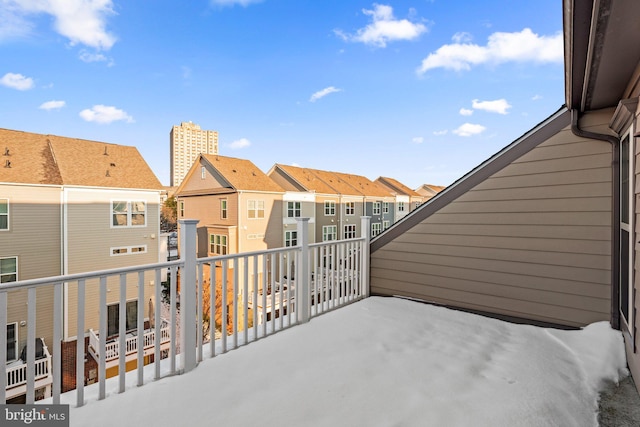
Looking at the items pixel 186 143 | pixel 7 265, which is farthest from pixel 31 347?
→ pixel 186 143

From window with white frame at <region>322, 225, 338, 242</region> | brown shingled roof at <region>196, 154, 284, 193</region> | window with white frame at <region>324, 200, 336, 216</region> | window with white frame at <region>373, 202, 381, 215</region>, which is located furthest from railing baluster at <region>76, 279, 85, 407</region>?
window with white frame at <region>373, 202, 381, 215</region>

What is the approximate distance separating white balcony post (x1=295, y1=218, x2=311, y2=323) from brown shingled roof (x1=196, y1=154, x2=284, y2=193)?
10618mm

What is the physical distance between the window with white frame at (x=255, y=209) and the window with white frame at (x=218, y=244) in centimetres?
156

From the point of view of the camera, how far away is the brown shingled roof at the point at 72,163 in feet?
27.1

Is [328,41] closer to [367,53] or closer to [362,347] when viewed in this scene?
[367,53]

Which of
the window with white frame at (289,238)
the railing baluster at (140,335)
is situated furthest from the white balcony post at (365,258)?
the window with white frame at (289,238)

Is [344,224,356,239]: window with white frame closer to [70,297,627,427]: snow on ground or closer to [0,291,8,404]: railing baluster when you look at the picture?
[70,297,627,427]: snow on ground

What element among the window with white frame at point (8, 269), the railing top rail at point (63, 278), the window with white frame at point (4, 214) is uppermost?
the window with white frame at point (4, 214)

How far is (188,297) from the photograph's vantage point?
2049 millimetres

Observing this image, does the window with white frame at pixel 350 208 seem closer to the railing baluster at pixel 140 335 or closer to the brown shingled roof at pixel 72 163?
the brown shingled roof at pixel 72 163

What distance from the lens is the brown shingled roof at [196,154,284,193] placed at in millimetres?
13414

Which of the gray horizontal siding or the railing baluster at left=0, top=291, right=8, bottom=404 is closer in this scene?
the railing baluster at left=0, top=291, right=8, bottom=404

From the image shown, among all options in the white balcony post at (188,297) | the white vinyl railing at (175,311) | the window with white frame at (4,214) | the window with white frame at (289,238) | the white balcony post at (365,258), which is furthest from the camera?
the window with white frame at (289,238)

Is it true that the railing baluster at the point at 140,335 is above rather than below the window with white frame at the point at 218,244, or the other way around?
above
